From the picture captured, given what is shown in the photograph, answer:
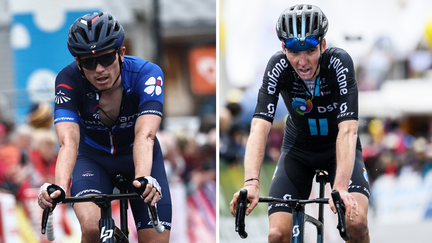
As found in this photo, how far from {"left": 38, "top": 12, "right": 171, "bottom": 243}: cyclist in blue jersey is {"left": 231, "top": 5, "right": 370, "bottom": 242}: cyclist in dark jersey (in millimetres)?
858

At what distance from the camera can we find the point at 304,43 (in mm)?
4375

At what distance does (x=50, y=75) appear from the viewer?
9.73 meters

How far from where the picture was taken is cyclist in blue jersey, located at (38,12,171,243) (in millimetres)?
4289

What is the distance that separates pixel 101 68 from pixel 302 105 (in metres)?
1.80

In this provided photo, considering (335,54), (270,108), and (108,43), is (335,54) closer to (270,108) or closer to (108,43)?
(270,108)

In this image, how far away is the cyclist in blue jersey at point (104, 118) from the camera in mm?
4289

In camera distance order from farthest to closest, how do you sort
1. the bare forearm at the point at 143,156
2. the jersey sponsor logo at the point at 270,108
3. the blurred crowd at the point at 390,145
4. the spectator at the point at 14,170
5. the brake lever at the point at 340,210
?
the blurred crowd at the point at 390,145, the spectator at the point at 14,170, the jersey sponsor logo at the point at 270,108, the bare forearm at the point at 143,156, the brake lever at the point at 340,210

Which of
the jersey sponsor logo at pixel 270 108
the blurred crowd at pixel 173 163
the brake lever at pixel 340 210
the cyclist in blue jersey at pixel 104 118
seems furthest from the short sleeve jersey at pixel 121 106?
the blurred crowd at pixel 173 163

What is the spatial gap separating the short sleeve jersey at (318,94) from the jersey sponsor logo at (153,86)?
852mm

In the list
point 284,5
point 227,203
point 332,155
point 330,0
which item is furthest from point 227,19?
point 332,155

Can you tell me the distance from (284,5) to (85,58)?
6.92 m

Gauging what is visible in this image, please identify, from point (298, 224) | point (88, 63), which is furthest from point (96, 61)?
point (298, 224)

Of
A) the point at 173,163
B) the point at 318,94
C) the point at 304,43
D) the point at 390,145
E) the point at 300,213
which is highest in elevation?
the point at 304,43

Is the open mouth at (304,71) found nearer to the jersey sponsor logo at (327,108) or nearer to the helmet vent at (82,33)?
the jersey sponsor logo at (327,108)
